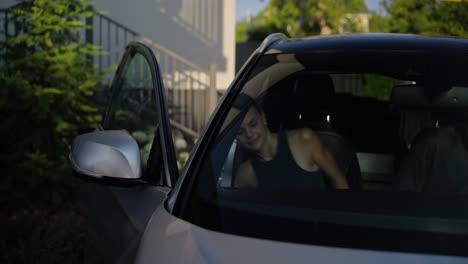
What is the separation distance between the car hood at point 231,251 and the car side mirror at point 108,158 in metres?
0.40

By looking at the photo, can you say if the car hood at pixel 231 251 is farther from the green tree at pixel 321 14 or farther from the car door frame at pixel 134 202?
the green tree at pixel 321 14

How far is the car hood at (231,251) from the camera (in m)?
2.09

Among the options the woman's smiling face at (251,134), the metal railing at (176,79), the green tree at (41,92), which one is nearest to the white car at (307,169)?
the woman's smiling face at (251,134)

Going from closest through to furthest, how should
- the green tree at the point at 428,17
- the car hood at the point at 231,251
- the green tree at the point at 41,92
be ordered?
the car hood at the point at 231,251 → the green tree at the point at 41,92 → the green tree at the point at 428,17

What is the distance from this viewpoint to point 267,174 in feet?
9.21

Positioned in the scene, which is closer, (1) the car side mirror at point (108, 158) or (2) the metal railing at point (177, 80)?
(1) the car side mirror at point (108, 158)

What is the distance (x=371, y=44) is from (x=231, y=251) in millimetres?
1378

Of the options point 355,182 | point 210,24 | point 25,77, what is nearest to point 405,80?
point 355,182

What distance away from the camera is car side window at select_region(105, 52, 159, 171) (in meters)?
4.51

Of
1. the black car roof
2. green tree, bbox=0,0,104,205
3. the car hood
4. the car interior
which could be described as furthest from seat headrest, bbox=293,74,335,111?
green tree, bbox=0,0,104,205

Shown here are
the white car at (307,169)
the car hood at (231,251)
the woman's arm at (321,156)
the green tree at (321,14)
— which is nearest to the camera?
the car hood at (231,251)

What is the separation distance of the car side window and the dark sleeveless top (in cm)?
103

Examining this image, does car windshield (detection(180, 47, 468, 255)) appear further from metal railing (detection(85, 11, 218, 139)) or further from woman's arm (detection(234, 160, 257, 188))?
metal railing (detection(85, 11, 218, 139))

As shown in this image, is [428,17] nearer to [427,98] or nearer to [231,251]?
[427,98]
